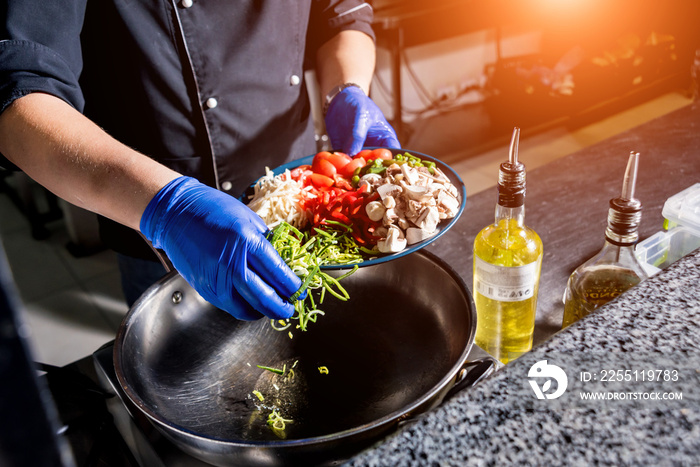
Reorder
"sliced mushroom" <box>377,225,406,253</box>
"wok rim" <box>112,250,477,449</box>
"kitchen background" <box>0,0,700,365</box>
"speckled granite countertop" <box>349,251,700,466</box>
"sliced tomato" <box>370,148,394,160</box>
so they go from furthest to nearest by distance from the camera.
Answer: "kitchen background" <box>0,0,700,365</box> < "sliced tomato" <box>370,148,394,160</box> < "sliced mushroom" <box>377,225,406,253</box> < "wok rim" <box>112,250,477,449</box> < "speckled granite countertop" <box>349,251,700,466</box>

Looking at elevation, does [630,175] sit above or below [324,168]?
above

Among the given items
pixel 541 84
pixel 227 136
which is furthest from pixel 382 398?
pixel 541 84

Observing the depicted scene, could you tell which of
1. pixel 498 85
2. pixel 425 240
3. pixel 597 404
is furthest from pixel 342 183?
pixel 498 85

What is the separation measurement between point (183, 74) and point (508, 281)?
1.07 m

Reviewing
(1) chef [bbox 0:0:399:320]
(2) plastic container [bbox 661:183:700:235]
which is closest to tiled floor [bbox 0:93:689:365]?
(1) chef [bbox 0:0:399:320]

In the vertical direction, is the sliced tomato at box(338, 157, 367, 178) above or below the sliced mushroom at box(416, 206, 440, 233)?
below

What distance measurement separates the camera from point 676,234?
1.15 meters

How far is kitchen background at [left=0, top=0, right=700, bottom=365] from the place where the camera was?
349 centimetres

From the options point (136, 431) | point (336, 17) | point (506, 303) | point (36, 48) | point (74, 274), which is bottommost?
point (74, 274)

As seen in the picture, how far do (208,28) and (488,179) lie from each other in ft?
8.62

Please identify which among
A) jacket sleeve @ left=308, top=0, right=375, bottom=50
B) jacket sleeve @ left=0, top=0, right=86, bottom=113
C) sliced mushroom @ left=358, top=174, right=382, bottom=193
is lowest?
sliced mushroom @ left=358, top=174, right=382, bottom=193

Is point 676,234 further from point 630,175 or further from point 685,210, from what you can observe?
point 630,175

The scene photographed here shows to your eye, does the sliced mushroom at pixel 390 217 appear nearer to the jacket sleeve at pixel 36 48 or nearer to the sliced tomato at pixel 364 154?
the sliced tomato at pixel 364 154

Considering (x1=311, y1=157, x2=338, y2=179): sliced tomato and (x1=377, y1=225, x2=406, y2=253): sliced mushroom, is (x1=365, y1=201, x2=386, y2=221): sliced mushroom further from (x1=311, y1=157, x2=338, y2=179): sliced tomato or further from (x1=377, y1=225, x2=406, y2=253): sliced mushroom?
(x1=311, y1=157, x2=338, y2=179): sliced tomato
